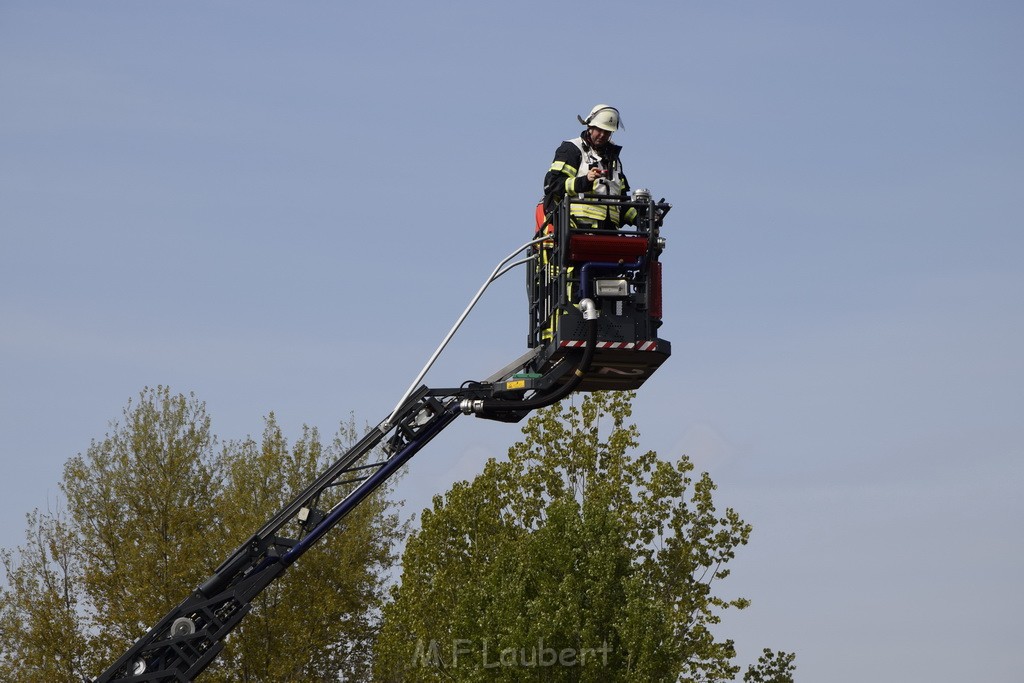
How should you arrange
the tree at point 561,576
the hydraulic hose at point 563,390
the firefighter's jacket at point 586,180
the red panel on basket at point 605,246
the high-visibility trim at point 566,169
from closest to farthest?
the hydraulic hose at point 563,390 → the red panel on basket at point 605,246 → the firefighter's jacket at point 586,180 → the high-visibility trim at point 566,169 → the tree at point 561,576

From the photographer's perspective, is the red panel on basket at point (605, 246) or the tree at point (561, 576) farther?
the tree at point (561, 576)

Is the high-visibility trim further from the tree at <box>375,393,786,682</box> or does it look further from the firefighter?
the tree at <box>375,393,786,682</box>

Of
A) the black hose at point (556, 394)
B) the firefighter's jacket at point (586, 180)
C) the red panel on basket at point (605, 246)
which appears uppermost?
the firefighter's jacket at point (586, 180)

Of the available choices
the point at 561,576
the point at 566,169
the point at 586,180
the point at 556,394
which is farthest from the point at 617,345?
the point at 561,576

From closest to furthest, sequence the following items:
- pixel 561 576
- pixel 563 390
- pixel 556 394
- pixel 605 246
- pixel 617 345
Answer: pixel 617 345
pixel 605 246
pixel 563 390
pixel 556 394
pixel 561 576

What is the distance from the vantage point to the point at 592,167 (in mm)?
16516

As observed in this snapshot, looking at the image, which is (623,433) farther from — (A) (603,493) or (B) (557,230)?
(B) (557,230)

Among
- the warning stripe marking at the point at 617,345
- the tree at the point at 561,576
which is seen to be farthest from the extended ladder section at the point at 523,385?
the tree at the point at 561,576

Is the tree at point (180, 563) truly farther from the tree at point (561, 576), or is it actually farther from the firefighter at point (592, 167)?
the firefighter at point (592, 167)

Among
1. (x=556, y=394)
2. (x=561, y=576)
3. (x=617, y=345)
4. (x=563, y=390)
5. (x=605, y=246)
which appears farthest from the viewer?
(x=561, y=576)

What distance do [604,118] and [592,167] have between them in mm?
600

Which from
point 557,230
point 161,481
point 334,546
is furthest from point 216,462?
point 557,230

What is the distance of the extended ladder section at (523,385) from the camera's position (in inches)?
616

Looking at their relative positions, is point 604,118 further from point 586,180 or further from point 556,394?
point 556,394
